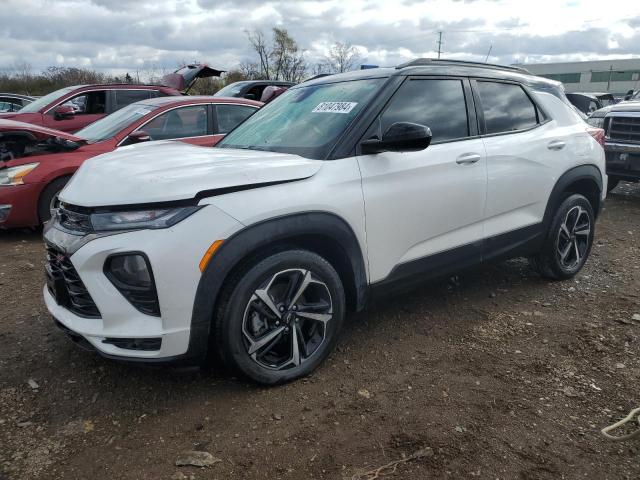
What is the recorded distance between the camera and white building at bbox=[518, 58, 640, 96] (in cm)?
7599

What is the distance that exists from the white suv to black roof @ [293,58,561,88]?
18mm

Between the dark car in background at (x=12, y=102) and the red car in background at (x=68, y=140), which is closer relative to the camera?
the red car in background at (x=68, y=140)


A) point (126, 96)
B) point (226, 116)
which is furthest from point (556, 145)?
point (126, 96)

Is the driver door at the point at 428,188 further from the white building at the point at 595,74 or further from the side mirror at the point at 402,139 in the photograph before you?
the white building at the point at 595,74

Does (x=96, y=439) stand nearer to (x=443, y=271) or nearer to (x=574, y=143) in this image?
(x=443, y=271)

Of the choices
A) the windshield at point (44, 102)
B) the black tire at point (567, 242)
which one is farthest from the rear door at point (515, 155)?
the windshield at point (44, 102)

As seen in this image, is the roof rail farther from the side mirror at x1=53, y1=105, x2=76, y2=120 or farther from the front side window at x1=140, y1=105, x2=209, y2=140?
the side mirror at x1=53, y1=105, x2=76, y2=120

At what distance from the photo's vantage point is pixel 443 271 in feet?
11.6

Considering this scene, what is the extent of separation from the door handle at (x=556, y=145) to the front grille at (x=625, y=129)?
4.66 meters

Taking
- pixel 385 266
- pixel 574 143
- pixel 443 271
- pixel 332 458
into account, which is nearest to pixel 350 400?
pixel 332 458

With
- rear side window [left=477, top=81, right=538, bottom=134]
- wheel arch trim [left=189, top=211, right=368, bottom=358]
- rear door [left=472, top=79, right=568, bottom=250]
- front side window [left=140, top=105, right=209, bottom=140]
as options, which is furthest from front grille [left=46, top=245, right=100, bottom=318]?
front side window [left=140, top=105, right=209, bottom=140]

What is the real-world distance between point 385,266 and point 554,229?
1.91 meters

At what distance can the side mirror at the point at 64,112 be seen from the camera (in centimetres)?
809

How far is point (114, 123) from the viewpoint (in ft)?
21.6
